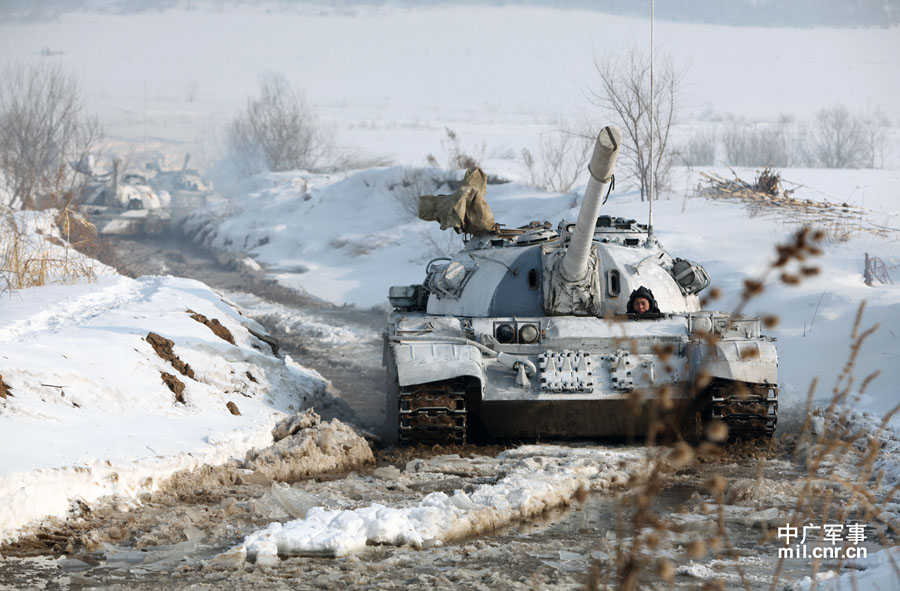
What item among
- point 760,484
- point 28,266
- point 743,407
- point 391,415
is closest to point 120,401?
point 391,415

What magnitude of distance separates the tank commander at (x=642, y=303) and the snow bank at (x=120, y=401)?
300cm

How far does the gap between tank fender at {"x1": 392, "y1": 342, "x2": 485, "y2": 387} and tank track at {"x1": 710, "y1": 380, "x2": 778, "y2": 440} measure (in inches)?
81.3

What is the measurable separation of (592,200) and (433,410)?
229cm

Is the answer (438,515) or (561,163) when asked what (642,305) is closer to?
(438,515)

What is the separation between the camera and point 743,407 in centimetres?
926

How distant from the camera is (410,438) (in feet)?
30.7

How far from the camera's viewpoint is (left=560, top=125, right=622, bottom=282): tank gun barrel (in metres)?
7.53

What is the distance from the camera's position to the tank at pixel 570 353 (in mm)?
9172

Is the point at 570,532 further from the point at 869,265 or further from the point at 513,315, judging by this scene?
the point at 869,265

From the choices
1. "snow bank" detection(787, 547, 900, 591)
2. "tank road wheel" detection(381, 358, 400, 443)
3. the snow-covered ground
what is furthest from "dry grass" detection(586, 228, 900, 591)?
the snow-covered ground

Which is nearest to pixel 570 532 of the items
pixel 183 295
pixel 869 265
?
pixel 183 295

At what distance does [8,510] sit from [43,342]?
12.0 ft

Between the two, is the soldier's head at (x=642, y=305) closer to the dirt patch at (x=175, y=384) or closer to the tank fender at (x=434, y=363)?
the tank fender at (x=434, y=363)

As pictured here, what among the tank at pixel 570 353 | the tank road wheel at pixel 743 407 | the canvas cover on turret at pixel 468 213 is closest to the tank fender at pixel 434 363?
the tank at pixel 570 353
